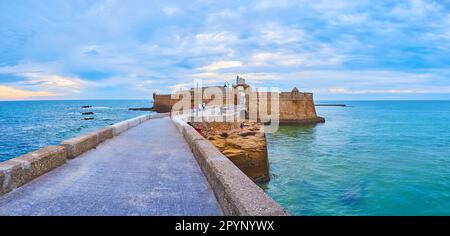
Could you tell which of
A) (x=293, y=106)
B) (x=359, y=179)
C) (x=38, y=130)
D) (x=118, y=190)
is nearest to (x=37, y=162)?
(x=118, y=190)

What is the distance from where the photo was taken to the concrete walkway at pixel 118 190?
4434 mm

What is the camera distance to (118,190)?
537 cm

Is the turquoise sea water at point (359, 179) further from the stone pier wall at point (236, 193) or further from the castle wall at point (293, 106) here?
the castle wall at point (293, 106)

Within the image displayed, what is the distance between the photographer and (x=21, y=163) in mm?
5527

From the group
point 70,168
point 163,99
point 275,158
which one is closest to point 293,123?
point 275,158

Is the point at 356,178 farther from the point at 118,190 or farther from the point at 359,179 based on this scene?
the point at 118,190

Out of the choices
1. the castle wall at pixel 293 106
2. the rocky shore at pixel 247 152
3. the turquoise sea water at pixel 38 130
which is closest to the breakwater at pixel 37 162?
the rocky shore at pixel 247 152

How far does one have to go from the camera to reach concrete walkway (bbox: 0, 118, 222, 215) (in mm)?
4434

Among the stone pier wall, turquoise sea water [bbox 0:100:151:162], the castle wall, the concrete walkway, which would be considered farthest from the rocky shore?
the castle wall

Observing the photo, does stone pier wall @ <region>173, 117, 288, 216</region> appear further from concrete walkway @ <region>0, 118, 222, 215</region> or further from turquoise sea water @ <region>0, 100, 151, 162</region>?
turquoise sea water @ <region>0, 100, 151, 162</region>

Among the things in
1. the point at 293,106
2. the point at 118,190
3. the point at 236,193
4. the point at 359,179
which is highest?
the point at 293,106

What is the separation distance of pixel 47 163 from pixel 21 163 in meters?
0.95

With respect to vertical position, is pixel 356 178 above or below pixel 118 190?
below
